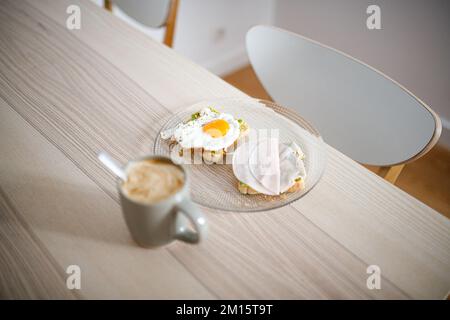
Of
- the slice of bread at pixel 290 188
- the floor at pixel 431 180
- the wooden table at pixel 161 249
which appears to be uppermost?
the slice of bread at pixel 290 188

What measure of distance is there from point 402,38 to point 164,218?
1878 mm

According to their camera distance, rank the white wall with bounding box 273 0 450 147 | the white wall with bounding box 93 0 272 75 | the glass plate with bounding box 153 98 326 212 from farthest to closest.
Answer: the white wall with bounding box 93 0 272 75 → the white wall with bounding box 273 0 450 147 → the glass plate with bounding box 153 98 326 212

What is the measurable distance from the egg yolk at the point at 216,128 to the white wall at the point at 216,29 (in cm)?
156

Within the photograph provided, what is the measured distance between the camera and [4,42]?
106 cm

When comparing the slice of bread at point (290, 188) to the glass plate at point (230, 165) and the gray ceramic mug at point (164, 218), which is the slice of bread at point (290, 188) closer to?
the glass plate at point (230, 165)

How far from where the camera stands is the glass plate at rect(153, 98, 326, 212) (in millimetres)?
671

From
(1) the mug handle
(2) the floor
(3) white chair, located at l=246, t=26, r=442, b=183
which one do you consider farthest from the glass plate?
(2) the floor

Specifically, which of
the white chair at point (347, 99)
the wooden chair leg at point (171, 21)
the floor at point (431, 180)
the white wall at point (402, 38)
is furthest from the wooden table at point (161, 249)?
the white wall at point (402, 38)

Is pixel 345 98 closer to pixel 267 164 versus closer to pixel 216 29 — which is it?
pixel 267 164

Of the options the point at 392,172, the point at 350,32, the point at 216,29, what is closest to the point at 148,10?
the point at 216,29

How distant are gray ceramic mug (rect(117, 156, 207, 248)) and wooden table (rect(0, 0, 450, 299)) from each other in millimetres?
52

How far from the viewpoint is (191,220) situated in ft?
1.66

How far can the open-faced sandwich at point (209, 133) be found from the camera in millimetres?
745

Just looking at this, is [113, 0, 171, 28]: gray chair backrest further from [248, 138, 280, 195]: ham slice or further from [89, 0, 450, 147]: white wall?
[248, 138, 280, 195]: ham slice
